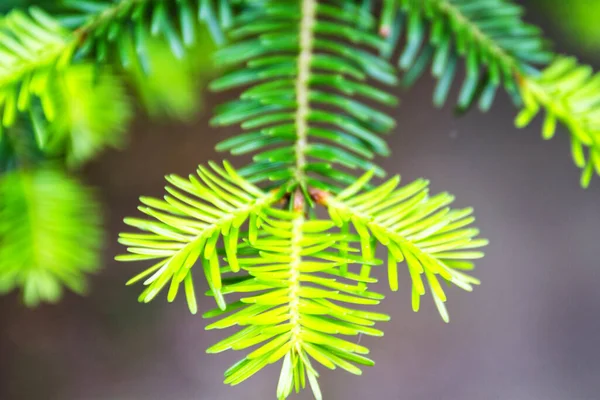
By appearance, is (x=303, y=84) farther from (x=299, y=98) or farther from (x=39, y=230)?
(x=39, y=230)

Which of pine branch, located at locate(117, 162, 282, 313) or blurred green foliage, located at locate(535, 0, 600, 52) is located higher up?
blurred green foliage, located at locate(535, 0, 600, 52)

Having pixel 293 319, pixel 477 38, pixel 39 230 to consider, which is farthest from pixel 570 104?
pixel 39 230

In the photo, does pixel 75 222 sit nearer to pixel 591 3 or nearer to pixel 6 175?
pixel 6 175

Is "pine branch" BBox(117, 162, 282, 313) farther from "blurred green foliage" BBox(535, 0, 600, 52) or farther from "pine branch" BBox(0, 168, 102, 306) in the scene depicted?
"blurred green foliage" BBox(535, 0, 600, 52)

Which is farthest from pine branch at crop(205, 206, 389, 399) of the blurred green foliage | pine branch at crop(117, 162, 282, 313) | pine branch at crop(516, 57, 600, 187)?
the blurred green foliage

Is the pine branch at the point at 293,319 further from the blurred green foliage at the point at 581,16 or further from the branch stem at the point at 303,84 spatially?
the blurred green foliage at the point at 581,16
